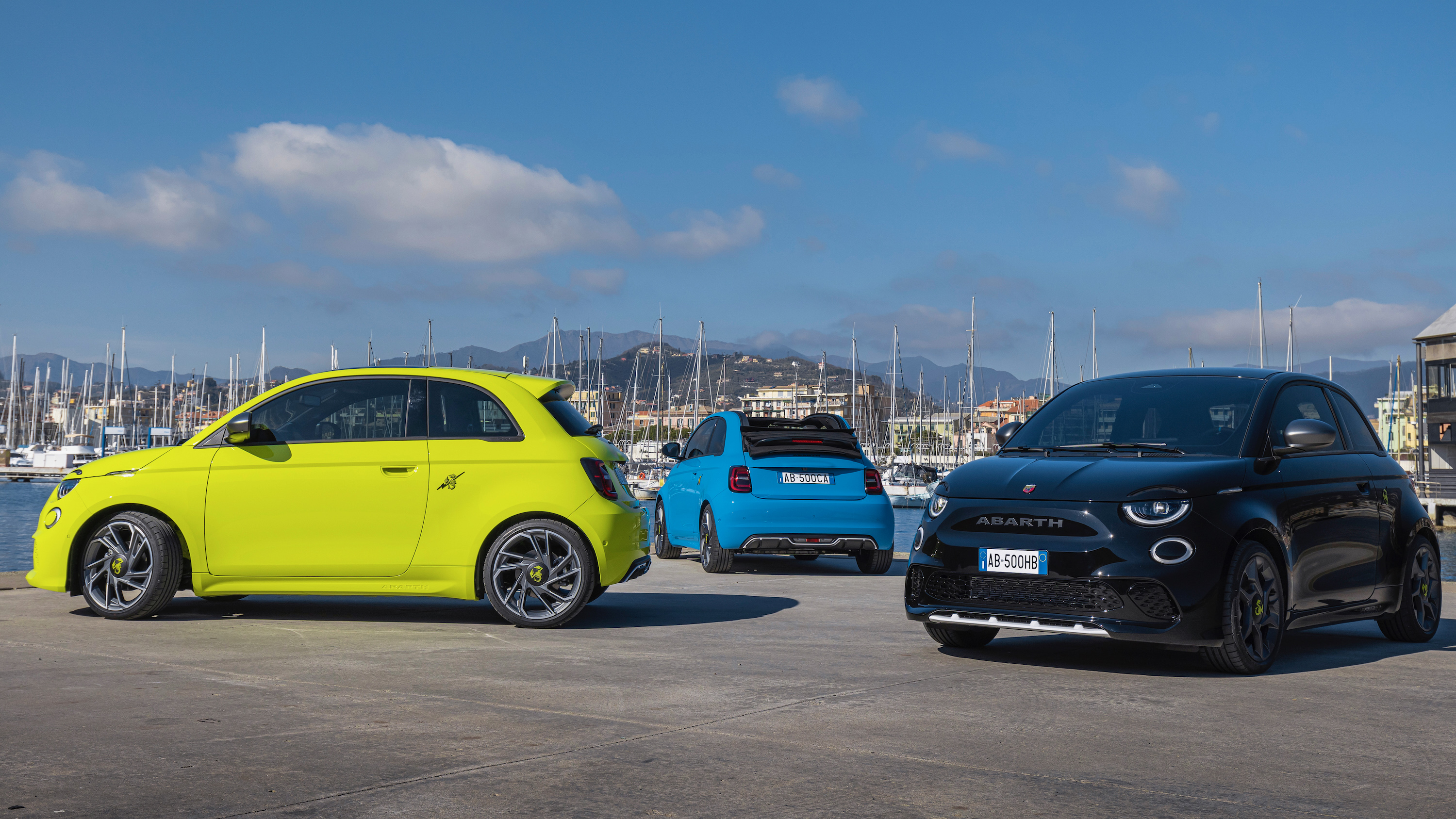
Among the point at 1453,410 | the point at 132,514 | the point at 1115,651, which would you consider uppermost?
the point at 1453,410

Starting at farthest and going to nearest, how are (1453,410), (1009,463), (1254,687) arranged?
(1453,410), (1009,463), (1254,687)

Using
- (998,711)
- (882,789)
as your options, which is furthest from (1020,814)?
(998,711)

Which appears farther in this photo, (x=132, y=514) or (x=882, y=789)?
(x=132, y=514)

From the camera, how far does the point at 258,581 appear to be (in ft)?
26.9

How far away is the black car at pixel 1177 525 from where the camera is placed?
20.4ft

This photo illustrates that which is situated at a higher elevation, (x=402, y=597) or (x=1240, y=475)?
(x=1240, y=475)

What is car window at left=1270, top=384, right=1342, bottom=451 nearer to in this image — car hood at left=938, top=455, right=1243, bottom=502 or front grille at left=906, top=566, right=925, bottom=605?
car hood at left=938, top=455, right=1243, bottom=502

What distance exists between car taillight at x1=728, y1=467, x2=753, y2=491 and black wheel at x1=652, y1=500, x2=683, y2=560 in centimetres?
276

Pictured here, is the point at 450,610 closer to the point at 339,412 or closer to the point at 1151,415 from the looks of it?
the point at 339,412

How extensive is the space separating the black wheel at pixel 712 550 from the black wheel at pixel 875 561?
4.68 feet

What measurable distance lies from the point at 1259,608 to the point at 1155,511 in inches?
35.7

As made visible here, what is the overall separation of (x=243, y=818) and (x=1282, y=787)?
3302 mm

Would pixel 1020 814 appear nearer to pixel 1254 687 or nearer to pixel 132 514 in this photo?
pixel 1254 687

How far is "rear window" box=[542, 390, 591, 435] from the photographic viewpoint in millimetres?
8398
